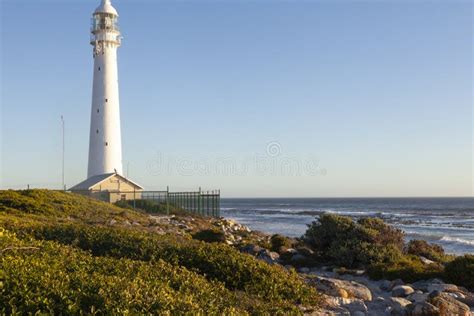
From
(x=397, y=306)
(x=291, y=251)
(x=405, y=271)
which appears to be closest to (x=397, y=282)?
(x=405, y=271)

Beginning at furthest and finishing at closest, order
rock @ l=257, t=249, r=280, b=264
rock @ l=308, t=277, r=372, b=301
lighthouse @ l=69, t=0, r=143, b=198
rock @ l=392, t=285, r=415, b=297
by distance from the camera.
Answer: lighthouse @ l=69, t=0, r=143, b=198, rock @ l=257, t=249, r=280, b=264, rock @ l=392, t=285, r=415, b=297, rock @ l=308, t=277, r=372, b=301

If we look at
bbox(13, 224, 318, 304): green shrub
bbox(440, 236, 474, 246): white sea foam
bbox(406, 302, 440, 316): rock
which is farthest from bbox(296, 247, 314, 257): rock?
bbox(440, 236, 474, 246): white sea foam

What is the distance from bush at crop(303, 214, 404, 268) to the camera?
14.0m

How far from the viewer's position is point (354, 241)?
14.7 m

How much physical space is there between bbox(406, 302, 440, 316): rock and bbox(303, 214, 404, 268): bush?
19.2 ft

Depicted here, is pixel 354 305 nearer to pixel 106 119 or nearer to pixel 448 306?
pixel 448 306

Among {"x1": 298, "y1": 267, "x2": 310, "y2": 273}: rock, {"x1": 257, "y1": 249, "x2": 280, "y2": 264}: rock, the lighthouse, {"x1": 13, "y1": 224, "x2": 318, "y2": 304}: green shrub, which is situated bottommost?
{"x1": 298, "y1": 267, "x2": 310, "y2": 273}: rock

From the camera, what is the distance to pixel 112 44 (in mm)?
38188

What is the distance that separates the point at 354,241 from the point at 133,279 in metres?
9.20

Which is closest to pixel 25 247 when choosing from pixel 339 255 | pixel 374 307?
pixel 374 307

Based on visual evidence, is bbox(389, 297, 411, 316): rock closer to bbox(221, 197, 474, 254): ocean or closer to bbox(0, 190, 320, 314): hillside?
bbox(0, 190, 320, 314): hillside

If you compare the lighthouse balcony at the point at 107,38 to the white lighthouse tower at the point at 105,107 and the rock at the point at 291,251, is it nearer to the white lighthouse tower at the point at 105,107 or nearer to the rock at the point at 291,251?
the white lighthouse tower at the point at 105,107

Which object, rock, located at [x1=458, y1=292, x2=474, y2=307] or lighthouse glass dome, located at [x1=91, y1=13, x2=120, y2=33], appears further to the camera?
lighthouse glass dome, located at [x1=91, y1=13, x2=120, y2=33]

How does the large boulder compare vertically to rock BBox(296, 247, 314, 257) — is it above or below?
below
